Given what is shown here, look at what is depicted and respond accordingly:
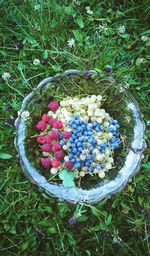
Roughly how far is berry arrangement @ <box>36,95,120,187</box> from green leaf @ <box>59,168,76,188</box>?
1cm

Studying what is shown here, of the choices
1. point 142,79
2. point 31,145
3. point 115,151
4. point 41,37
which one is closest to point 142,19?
point 142,79

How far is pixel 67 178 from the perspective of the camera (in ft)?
5.80

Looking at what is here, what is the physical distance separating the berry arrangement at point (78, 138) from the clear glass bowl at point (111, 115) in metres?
0.04

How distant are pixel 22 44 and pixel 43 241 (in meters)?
1.00

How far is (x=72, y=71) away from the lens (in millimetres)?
1920

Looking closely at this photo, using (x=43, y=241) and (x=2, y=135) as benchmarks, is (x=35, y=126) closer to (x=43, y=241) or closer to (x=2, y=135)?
(x=2, y=135)

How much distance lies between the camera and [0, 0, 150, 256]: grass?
1847 millimetres

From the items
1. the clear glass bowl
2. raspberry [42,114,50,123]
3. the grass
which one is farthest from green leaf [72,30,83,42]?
raspberry [42,114,50,123]

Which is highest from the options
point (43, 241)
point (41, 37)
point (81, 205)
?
point (41, 37)

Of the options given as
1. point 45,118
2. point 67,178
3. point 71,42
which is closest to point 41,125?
point 45,118

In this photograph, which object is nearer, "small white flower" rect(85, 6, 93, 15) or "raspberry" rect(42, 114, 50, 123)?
"raspberry" rect(42, 114, 50, 123)

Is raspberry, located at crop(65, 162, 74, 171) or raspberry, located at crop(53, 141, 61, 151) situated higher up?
raspberry, located at crop(53, 141, 61, 151)

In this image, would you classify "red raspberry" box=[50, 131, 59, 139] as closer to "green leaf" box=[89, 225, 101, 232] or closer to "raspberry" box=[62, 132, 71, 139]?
"raspberry" box=[62, 132, 71, 139]

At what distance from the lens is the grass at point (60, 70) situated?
1.85m
